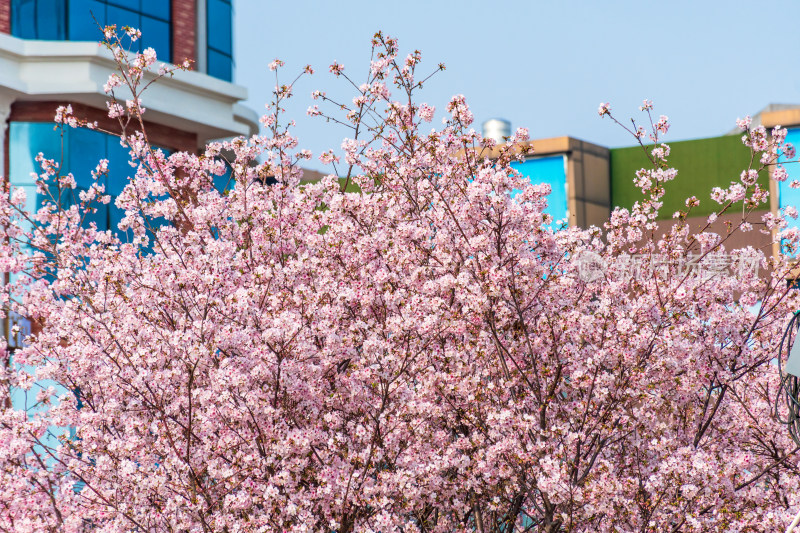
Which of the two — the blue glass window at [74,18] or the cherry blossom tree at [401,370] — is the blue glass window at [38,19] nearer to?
the blue glass window at [74,18]

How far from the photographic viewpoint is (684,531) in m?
11.5

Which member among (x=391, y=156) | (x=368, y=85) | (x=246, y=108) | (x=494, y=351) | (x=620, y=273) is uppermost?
(x=246, y=108)

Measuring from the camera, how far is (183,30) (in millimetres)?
32562

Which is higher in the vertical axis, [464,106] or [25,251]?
[464,106]

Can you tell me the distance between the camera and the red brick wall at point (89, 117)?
95.8 ft

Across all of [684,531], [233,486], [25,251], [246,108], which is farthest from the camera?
[246,108]

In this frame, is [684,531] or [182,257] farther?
[182,257]

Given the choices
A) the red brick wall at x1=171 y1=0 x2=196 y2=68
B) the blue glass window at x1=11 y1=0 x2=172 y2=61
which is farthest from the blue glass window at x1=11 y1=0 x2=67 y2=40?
the red brick wall at x1=171 y1=0 x2=196 y2=68

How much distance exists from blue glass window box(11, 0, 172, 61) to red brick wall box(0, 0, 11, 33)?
0.10m

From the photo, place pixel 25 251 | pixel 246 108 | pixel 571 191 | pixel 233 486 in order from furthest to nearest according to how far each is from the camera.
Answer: pixel 571 191 < pixel 246 108 < pixel 25 251 < pixel 233 486

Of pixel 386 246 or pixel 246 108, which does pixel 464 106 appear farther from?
pixel 246 108

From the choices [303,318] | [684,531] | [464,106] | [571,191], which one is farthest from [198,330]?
[571,191]

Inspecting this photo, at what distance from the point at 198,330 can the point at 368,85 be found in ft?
15.6

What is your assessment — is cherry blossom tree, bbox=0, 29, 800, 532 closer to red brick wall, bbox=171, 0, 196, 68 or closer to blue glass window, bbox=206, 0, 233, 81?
red brick wall, bbox=171, 0, 196, 68
